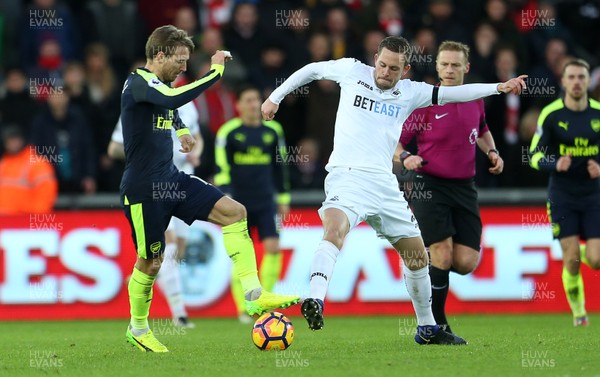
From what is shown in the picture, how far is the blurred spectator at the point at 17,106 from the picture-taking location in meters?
16.3

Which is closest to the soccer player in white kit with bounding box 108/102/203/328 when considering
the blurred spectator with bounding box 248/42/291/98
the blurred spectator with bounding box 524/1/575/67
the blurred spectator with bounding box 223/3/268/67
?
the blurred spectator with bounding box 248/42/291/98

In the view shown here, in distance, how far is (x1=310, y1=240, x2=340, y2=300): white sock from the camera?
8.36 meters

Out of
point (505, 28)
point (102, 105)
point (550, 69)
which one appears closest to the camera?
point (102, 105)

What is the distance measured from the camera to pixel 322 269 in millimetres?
8492

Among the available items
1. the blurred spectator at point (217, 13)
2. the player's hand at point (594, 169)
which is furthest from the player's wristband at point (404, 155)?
the blurred spectator at point (217, 13)

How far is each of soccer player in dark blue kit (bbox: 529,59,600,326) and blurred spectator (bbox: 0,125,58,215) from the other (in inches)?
255

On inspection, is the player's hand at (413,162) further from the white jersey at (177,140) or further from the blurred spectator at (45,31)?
the blurred spectator at (45,31)

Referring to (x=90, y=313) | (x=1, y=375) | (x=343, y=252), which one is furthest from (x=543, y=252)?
(x=1, y=375)

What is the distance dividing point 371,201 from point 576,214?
4.05m

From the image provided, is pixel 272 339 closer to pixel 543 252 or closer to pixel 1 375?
pixel 1 375

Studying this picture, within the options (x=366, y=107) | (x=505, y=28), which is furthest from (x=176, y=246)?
(x=505, y=28)

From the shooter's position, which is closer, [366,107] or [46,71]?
[366,107]

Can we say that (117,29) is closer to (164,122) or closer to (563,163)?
(563,163)

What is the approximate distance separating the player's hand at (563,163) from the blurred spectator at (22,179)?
22.2 feet
